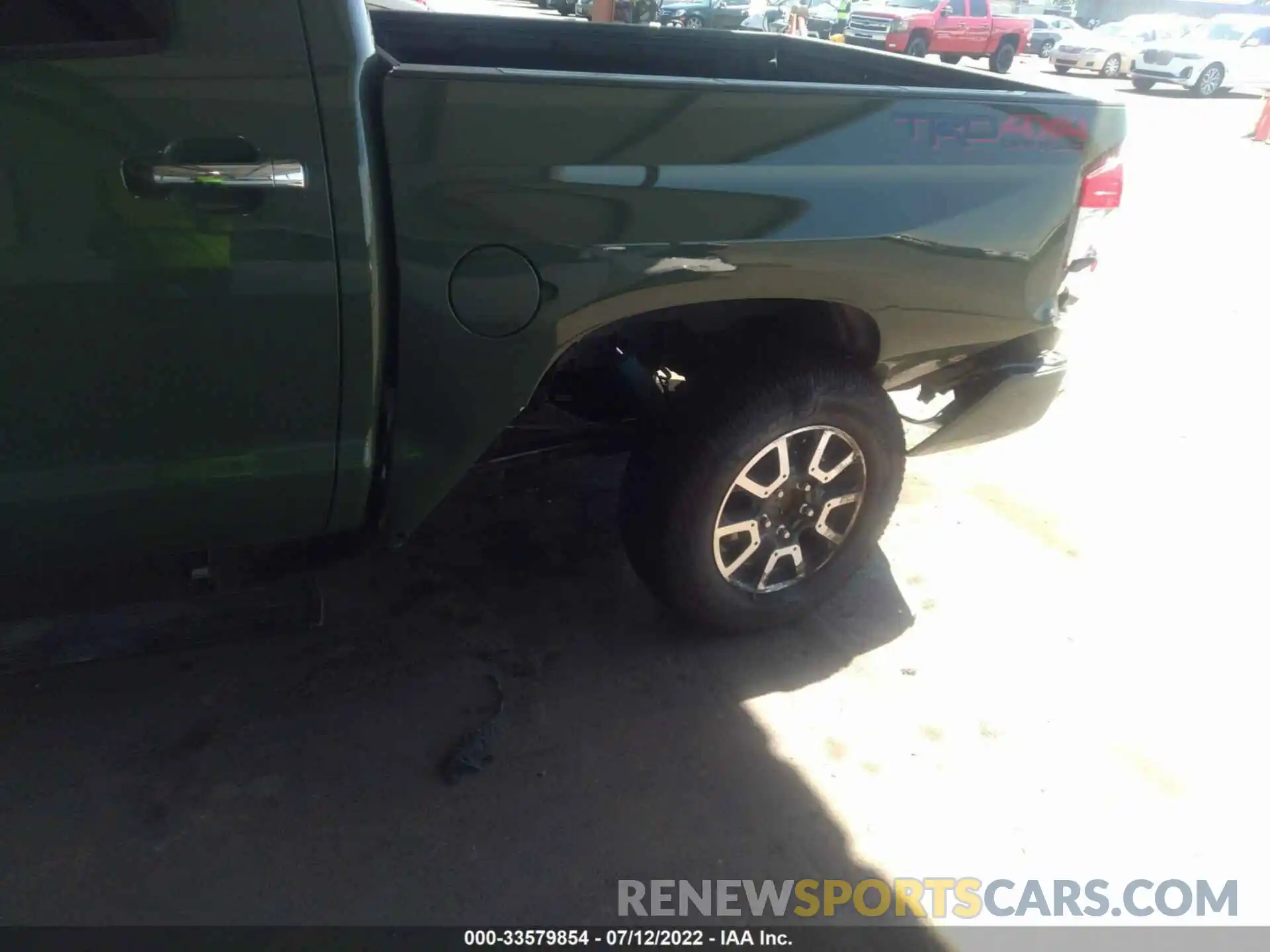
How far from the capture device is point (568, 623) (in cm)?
309

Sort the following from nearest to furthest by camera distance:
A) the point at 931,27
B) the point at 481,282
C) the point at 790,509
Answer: the point at 481,282, the point at 790,509, the point at 931,27

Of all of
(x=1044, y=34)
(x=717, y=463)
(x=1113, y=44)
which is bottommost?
(x=717, y=463)

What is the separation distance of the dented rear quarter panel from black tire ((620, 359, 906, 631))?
237 mm

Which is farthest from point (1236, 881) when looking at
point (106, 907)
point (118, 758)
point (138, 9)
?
point (138, 9)

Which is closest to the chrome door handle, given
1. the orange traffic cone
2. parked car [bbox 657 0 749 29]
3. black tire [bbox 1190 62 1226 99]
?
the orange traffic cone

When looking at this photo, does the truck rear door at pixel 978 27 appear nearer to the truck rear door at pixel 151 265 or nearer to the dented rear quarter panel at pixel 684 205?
the dented rear quarter panel at pixel 684 205

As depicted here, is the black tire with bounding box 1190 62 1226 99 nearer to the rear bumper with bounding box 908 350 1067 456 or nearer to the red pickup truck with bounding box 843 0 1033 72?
the red pickup truck with bounding box 843 0 1033 72

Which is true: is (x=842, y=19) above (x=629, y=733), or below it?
above

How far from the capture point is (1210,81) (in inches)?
828

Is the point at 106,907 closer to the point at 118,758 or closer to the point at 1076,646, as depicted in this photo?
the point at 118,758

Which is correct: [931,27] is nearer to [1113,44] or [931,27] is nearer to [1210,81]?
[1113,44]

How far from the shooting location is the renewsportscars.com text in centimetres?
225

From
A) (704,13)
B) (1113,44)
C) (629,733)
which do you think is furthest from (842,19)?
(629,733)

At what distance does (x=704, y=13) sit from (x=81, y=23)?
855 inches
